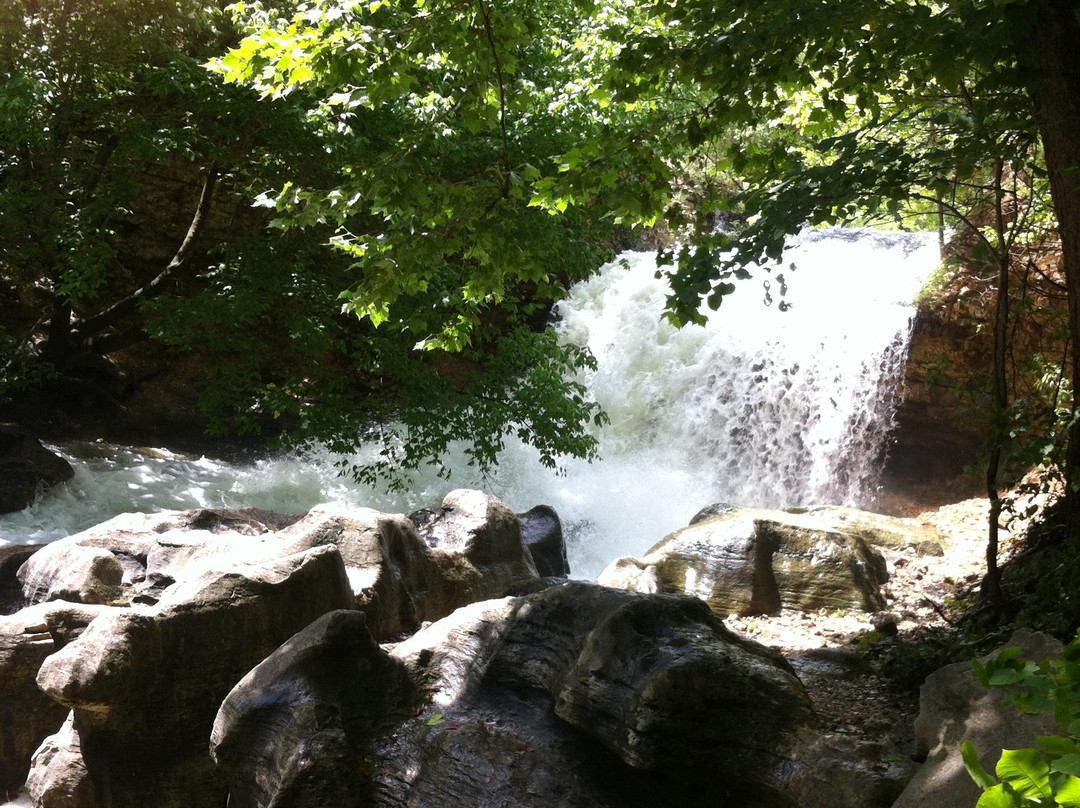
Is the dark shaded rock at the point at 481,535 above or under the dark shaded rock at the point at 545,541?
above

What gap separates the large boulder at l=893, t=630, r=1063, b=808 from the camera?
2469 millimetres

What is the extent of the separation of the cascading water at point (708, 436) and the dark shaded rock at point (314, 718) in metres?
7.34

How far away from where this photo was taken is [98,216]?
1047 centimetres

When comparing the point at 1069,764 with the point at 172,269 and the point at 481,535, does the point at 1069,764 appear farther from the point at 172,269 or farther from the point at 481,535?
the point at 172,269

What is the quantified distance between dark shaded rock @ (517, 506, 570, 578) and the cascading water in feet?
6.47

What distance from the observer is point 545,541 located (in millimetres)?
9141

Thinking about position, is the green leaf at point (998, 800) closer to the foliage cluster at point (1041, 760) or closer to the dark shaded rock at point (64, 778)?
the foliage cluster at point (1041, 760)

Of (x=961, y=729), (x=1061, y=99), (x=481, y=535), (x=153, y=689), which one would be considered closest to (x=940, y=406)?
(x=481, y=535)

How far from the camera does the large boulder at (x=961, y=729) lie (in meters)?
2.47

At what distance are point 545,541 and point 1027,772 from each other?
8.12m

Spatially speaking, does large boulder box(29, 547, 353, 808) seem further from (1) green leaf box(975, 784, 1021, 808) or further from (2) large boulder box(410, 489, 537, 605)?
(1) green leaf box(975, 784, 1021, 808)

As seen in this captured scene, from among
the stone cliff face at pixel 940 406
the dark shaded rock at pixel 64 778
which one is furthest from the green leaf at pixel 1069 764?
the stone cliff face at pixel 940 406

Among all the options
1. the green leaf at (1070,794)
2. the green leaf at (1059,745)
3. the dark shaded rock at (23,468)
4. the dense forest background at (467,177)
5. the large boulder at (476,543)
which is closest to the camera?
the green leaf at (1070,794)

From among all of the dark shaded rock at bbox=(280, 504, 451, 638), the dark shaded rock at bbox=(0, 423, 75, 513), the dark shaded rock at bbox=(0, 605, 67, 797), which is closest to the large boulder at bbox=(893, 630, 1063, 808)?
the dark shaded rock at bbox=(280, 504, 451, 638)
